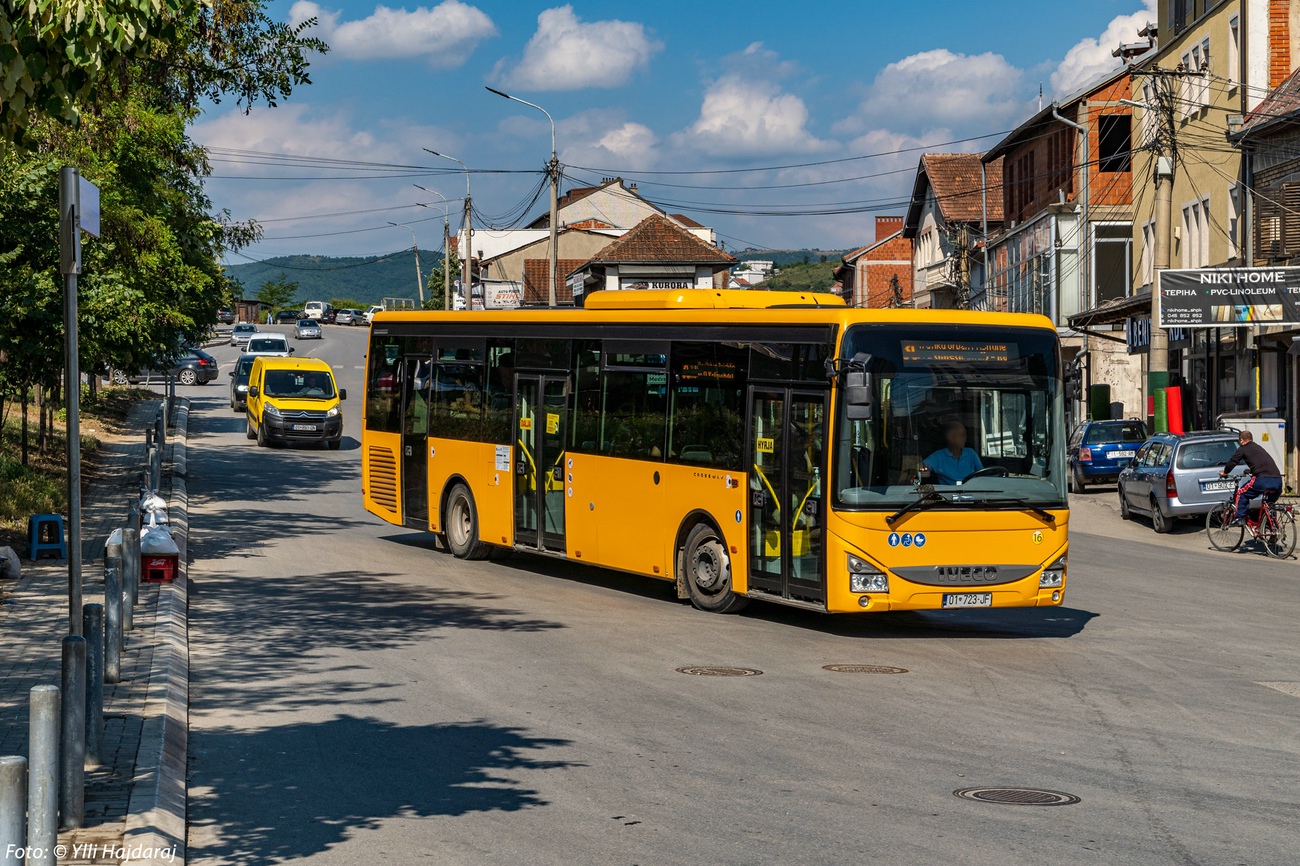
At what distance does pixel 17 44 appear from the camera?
7.89 meters

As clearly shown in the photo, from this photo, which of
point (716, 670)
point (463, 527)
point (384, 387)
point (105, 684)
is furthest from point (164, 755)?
point (384, 387)

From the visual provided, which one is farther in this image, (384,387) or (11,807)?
(384,387)

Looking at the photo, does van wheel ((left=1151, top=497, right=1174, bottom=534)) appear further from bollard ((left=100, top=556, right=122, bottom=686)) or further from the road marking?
bollard ((left=100, top=556, right=122, bottom=686))

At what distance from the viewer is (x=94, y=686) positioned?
802 centimetres

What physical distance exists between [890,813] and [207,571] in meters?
11.7

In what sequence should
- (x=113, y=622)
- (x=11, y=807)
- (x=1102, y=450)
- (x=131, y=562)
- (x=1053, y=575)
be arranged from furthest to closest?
(x=1102, y=450) < (x=1053, y=575) < (x=131, y=562) < (x=113, y=622) < (x=11, y=807)

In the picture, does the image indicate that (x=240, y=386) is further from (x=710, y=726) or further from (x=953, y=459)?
(x=710, y=726)

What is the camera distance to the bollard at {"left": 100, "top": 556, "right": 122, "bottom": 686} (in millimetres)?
10102

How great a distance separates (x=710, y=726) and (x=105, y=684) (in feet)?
13.5

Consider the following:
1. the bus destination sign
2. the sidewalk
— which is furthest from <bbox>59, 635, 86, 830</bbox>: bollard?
the bus destination sign

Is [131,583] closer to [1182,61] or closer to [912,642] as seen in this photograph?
[912,642]

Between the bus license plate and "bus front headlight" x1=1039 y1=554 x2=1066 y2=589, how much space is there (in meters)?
0.56

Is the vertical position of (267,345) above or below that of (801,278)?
below

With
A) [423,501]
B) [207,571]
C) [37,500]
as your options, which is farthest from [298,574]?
[37,500]
